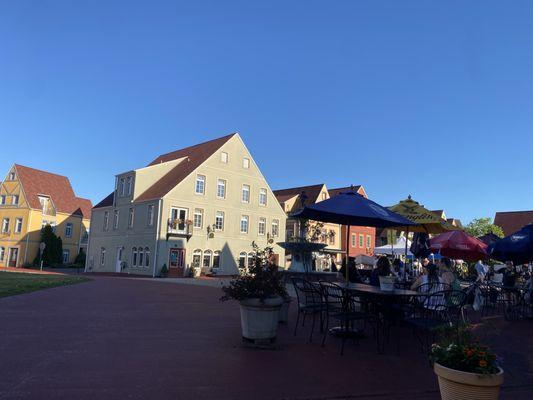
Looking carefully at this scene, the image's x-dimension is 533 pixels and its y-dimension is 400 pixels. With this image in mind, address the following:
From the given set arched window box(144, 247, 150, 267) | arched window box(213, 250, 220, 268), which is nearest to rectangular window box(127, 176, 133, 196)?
arched window box(144, 247, 150, 267)

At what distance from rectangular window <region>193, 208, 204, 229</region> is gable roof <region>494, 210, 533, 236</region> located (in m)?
45.9

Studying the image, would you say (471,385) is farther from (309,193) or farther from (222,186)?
(309,193)

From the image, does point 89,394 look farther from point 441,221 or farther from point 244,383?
point 441,221

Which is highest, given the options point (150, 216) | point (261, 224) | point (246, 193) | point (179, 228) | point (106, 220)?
point (246, 193)

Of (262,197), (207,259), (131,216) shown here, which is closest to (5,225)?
(131,216)

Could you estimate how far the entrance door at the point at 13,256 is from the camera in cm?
4841

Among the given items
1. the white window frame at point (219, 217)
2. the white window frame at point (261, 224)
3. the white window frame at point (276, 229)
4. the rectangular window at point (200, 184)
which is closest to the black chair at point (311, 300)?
the rectangular window at point (200, 184)

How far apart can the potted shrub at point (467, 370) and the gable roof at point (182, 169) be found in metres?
30.9

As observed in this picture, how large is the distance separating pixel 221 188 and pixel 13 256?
2789 centimetres

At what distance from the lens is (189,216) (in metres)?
34.9

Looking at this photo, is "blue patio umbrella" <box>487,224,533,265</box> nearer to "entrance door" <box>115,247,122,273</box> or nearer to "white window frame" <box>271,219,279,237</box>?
Answer: "white window frame" <box>271,219,279,237</box>

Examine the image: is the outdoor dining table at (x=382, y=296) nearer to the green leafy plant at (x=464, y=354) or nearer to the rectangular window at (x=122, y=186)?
the green leafy plant at (x=464, y=354)

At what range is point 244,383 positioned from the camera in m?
4.98

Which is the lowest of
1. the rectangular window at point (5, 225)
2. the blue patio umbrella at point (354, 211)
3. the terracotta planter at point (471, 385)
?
the terracotta planter at point (471, 385)
